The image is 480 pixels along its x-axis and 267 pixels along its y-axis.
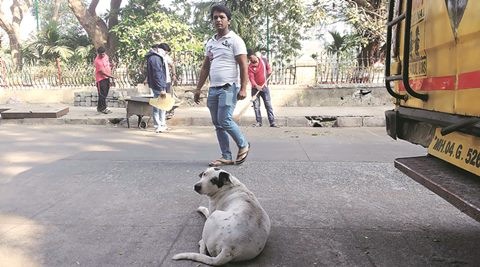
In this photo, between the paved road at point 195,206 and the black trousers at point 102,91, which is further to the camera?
Result: the black trousers at point 102,91

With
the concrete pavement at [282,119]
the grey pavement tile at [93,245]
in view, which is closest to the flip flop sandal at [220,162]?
the grey pavement tile at [93,245]

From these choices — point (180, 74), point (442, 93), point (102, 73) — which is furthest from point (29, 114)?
point (442, 93)

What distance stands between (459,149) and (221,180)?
174 centimetres

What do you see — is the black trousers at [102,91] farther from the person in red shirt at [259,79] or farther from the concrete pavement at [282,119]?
the person in red shirt at [259,79]

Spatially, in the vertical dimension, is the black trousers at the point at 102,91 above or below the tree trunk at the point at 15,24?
below

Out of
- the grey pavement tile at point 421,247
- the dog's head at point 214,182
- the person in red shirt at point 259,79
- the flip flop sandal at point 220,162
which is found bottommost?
the grey pavement tile at point 421,247

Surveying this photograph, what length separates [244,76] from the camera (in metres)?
5.33

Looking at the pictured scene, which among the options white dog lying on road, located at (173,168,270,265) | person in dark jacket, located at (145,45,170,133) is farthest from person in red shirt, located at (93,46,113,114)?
white dog lying on road, located at (173,168,270,265)

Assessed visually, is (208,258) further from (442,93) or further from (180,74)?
(180,74)

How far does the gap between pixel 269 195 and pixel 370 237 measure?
1363mm

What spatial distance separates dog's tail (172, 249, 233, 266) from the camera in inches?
108

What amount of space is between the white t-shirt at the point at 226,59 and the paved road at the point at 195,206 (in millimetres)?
1192

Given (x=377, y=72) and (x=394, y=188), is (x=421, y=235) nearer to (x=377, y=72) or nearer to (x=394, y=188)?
(x=394, y=188)

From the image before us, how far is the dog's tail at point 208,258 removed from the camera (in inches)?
108
